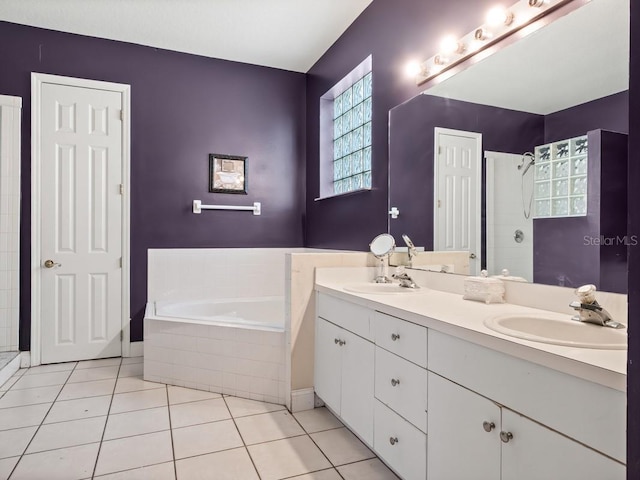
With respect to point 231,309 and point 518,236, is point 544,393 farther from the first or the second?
point 231,309

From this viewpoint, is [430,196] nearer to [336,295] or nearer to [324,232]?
[336,295]

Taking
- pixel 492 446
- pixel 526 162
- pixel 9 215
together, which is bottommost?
pixel 492 446

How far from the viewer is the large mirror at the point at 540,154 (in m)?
1.27

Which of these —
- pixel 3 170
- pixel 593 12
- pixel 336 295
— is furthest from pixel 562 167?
pixel 3 170

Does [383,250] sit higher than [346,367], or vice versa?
[383,250]

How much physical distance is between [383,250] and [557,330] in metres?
1.15

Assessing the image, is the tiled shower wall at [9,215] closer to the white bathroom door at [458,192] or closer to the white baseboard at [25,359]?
the white baseboard at [25,359]

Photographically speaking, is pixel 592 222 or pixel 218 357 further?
pixel 218 357

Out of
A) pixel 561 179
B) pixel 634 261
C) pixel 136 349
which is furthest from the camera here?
pixel 136 349

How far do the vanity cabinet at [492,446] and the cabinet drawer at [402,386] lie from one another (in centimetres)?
5

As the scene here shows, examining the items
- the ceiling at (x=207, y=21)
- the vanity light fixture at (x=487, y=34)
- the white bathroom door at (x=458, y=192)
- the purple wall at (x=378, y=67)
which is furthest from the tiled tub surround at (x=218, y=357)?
the ceiling at (x=207, y=21)

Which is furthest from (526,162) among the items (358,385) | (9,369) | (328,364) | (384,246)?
(9,369)

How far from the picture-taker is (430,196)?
2.20 m

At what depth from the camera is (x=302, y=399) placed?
2.33m
